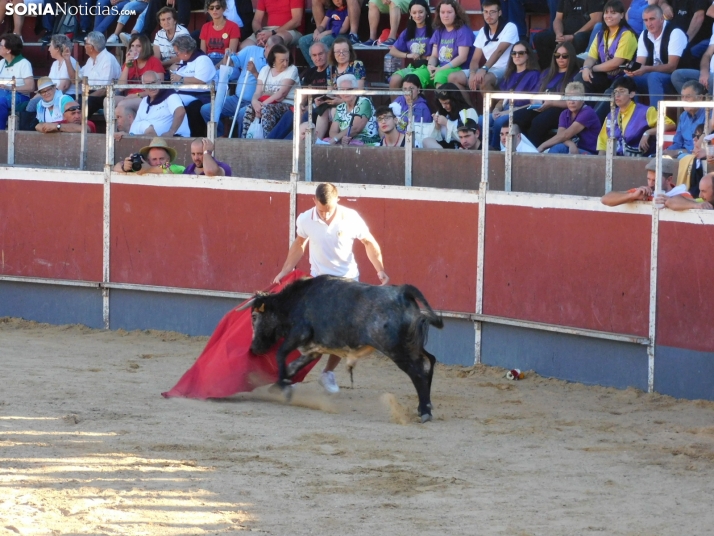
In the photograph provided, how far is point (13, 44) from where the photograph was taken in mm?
13242

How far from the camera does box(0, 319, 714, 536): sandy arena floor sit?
488 cm

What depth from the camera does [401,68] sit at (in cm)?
1180

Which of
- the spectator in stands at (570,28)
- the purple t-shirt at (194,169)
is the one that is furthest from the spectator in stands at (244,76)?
the spectator in stands at (570,28)

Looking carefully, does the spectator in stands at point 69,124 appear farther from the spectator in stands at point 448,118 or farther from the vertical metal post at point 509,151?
the vertical metal post at point 509,151

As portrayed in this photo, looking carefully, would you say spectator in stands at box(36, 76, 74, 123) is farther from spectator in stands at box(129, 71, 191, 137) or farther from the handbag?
the handbag

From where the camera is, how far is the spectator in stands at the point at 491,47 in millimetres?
10781

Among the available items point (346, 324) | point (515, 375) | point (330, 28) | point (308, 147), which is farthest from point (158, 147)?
point (346, 324)

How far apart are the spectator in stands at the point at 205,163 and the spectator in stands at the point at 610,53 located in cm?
317

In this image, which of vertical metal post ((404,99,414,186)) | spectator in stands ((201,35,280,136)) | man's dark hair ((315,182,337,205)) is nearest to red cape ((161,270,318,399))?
man's dark hair ((315,182,337,205))

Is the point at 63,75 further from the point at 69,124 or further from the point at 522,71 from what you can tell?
the point at 522,71

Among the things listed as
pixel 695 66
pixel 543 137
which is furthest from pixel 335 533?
pixel 695 66

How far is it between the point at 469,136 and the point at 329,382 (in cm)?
296

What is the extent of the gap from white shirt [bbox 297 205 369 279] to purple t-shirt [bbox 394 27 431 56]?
427cm

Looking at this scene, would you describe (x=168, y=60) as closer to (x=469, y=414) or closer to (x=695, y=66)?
(x=695, y=66)
